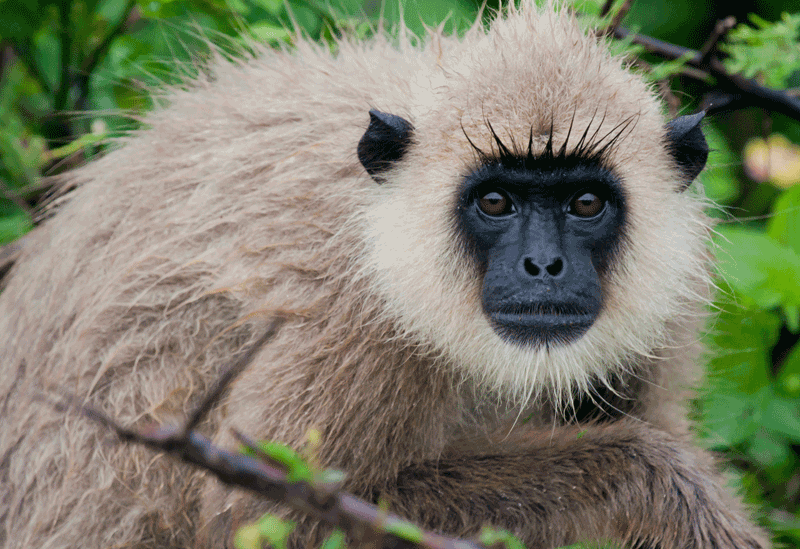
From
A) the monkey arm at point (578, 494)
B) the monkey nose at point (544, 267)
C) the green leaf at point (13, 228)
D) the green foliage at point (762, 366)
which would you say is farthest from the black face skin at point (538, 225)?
the green leaf at point (13, 228)

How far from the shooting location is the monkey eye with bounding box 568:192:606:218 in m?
4.05

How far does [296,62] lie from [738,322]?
3.58 meters

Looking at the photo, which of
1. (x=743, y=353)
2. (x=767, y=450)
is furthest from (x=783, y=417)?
(x=743, y=353)

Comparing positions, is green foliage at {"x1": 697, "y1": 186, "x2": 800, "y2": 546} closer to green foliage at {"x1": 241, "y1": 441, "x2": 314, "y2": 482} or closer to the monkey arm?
the monkey arm

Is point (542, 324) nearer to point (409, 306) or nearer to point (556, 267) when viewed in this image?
point (556, 267)

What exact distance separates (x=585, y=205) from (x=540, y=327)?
2.03 ft

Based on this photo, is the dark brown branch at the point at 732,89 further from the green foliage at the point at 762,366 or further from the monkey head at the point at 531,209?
the monkey head at the point at 531,209

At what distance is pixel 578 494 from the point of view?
4336 millimetres

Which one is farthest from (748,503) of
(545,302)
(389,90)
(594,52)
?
(389,90)

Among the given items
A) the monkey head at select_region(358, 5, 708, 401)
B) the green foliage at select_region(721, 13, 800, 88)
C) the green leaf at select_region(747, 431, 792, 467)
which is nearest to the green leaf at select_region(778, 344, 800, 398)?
the green leaf at select_region(747, 431, 792, 467)

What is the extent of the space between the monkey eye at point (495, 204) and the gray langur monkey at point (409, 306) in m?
0.01

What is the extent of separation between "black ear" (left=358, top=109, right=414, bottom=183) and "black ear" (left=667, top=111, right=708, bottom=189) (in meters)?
1.31

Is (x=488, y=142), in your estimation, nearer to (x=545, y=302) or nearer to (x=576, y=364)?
(x=545, y=302)

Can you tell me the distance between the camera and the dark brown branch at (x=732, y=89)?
5980 millimetres
